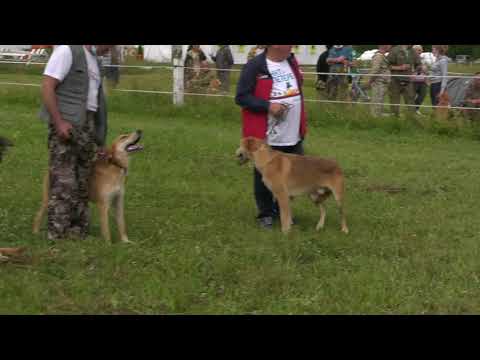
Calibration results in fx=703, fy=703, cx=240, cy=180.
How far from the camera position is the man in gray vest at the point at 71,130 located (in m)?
6.01

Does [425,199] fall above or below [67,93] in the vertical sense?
below

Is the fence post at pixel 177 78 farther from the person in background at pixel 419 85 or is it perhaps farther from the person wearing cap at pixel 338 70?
the person in background at pixel 419 85

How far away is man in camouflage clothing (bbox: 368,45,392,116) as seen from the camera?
15.6 m

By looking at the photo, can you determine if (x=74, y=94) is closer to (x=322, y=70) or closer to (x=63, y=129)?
(x=63, y=129)

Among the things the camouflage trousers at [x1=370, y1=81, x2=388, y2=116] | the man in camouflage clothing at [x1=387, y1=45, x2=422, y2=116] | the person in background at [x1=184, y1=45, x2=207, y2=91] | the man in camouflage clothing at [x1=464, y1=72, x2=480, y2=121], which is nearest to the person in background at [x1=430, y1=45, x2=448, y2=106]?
the man in camouflage clothing at [x1=387, y1=45, x2=422, y2=116]

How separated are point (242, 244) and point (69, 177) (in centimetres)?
168

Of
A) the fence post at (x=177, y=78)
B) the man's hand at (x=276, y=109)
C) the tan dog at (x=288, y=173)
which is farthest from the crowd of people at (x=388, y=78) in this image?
the man's hand at (x=276, y=109)

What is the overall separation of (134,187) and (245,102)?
2.49m

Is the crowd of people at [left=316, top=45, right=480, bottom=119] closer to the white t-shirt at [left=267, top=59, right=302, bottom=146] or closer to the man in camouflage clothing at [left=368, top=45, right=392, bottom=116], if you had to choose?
the man in camouflage clothing at [left=368, top=45, right=392, bottom=116]

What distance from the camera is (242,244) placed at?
21.3 ft

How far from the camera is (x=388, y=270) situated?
5.77m

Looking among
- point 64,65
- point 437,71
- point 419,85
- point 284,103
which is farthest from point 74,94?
point 437,71
